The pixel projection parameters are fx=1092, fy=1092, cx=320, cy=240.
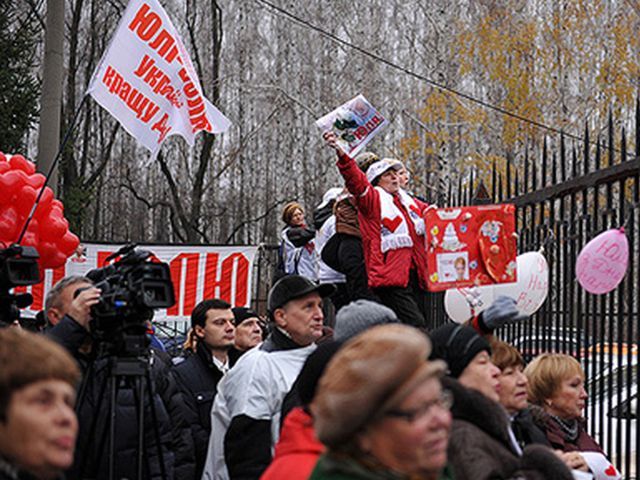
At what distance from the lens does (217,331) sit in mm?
7430

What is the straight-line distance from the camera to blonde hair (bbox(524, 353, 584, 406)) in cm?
550

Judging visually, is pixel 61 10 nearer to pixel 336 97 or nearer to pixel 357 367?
pixel 357 367

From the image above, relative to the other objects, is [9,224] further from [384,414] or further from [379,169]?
[384,414]

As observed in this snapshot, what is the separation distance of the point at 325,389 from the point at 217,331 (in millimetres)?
4532

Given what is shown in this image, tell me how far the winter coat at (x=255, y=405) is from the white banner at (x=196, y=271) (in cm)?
820

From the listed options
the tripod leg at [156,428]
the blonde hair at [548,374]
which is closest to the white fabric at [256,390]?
the tripod leg at [156,428]

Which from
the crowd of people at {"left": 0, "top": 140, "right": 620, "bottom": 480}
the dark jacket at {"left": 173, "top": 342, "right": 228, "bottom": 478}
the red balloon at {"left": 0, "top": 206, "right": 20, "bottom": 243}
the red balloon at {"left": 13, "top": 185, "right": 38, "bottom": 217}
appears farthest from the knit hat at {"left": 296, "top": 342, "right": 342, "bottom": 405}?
the red balloon at {"left": 13, "top": 185, "right": 38, "bottom": 217}

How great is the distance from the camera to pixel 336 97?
2759 centimetres

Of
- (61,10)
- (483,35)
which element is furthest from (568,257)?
(483,35)

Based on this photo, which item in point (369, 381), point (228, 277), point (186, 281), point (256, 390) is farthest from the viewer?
point (228, 277)

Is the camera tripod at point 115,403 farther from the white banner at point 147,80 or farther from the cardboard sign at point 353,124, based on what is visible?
the cardboard sign at point 353,124

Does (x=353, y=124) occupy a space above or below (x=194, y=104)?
below

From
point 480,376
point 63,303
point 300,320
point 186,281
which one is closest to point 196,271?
point 186,281

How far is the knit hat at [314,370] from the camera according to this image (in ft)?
13.5
